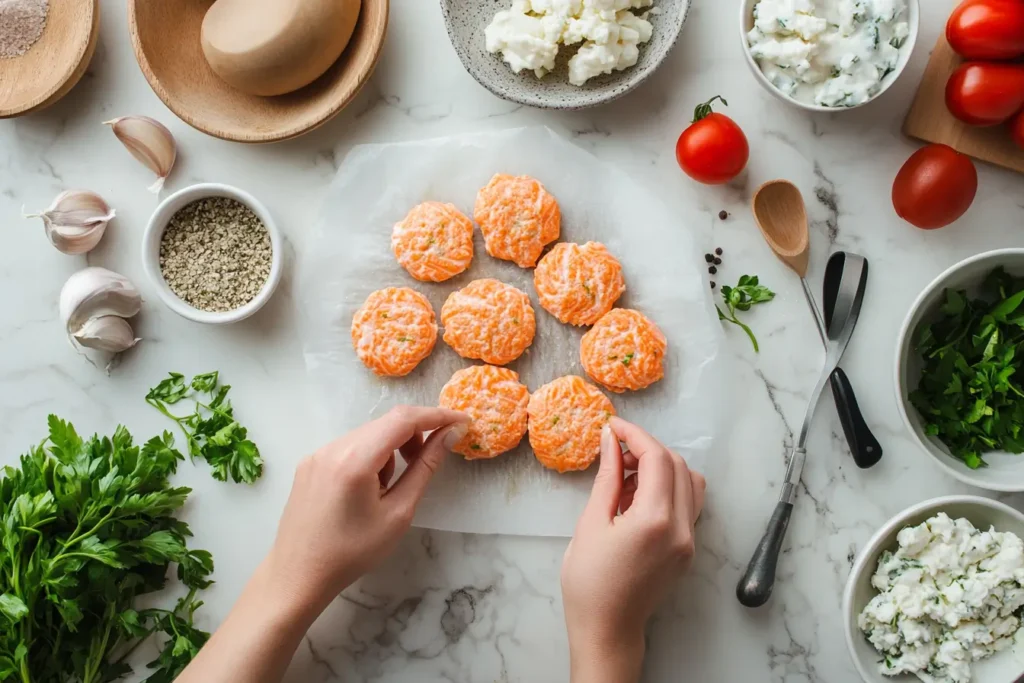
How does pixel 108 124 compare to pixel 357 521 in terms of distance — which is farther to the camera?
pixel 108 124

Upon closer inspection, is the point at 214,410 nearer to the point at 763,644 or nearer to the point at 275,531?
the point at 275,531

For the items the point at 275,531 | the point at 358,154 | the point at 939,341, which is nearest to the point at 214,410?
the point at 275,531

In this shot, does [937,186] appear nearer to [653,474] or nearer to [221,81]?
[653,474]

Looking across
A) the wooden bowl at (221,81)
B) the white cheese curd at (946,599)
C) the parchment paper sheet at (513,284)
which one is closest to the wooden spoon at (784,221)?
the parchment paper sheet at (513,284)

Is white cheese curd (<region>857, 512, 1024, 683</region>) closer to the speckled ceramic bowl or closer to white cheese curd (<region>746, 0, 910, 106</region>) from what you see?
white cheese curd (<region>746, 0, 910, 106</region>)

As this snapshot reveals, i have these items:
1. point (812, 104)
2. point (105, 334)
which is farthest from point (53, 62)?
point (812, 104)
